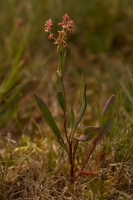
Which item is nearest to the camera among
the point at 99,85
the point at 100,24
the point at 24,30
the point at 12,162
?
the point at 12,162

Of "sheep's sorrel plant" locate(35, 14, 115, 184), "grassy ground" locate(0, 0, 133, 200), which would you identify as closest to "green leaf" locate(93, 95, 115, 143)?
"sheep's sorrel plant" locate(35, 14, 115, 184)

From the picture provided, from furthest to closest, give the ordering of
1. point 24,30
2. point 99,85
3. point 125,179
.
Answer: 1. point 24,30
2. point 99,85
3. point 125,179

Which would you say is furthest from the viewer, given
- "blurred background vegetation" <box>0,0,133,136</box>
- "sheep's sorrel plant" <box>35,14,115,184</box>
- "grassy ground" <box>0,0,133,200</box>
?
"blurred background vegetation" <box>0,0,133,136</box>

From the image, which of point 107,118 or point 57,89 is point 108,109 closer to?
point 107,118

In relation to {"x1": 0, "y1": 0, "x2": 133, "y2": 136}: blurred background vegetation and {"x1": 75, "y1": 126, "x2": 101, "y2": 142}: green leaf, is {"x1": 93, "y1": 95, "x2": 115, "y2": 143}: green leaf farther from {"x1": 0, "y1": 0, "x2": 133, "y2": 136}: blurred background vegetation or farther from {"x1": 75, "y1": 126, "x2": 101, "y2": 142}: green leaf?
{"x1": 0, "y1": 0, "x2": 133, "y2": 136}: blurred background vegetation

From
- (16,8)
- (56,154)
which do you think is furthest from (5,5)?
(56,154)

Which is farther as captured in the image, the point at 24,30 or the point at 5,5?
the point at 5,5

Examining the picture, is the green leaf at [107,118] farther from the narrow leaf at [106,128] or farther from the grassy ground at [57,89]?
the grassy ground at [57,89]

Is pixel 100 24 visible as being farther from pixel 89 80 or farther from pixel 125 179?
pixel 125 179

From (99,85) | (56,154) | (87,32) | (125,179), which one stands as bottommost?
(125,179)
